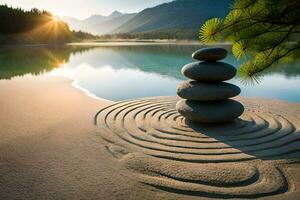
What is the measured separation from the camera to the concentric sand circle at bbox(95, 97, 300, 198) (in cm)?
648

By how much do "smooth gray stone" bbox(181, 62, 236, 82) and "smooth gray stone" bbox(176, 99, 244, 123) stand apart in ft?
2.66

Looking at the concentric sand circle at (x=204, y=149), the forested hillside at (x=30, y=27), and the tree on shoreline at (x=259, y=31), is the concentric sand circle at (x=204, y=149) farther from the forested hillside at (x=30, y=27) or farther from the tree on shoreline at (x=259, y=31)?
the forested hillside at (x=30, y=27)

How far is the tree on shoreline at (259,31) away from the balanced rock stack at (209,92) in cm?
356

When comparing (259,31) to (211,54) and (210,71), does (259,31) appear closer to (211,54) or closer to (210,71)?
(210,71)

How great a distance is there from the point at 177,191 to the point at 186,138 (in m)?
3.12

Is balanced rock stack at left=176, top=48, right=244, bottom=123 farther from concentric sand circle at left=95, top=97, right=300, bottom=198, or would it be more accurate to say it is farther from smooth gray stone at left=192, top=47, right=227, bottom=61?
concentric sand circle at left=95, top=97, right=300, bottom=198

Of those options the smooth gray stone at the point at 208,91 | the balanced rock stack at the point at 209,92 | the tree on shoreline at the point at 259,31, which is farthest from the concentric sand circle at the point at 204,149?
the tree on shoreline at the point at 259,31

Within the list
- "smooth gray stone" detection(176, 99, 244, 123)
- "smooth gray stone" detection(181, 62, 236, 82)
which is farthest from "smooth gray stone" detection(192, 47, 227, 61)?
"smooth gray stone" detection(176, 99, 244, 123)

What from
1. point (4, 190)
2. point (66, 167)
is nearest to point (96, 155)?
point (66, 167)

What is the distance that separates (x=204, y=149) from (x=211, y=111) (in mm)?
1860

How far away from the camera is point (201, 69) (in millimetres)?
10281

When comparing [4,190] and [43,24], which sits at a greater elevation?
[43,24]

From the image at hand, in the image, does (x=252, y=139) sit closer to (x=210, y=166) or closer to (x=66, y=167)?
(x=210, y=166)

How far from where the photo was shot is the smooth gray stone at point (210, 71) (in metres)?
10.1
